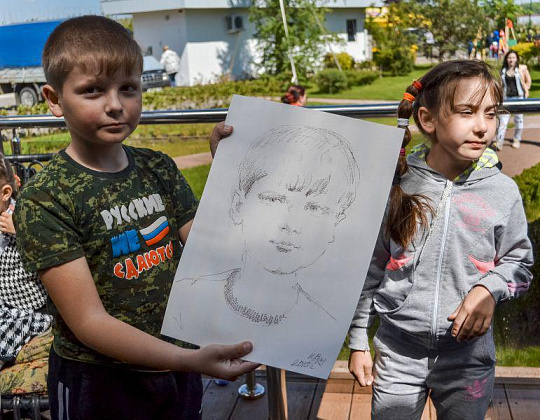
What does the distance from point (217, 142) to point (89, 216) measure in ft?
1.11

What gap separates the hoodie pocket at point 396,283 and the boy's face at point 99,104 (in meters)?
0.81

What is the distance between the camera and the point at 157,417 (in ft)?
5.77

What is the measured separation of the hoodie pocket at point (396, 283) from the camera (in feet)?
6.39

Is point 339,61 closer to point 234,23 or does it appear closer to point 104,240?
point 234,23

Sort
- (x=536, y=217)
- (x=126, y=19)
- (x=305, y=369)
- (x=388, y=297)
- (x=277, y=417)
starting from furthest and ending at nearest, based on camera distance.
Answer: (x=126, y=19), (x=536, y=217), (x=277, y=417), (x=388, y=297), (x=305, y=369)

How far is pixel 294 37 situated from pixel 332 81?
3364 mm

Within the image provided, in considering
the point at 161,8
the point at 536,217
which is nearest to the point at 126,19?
the point at 161,8

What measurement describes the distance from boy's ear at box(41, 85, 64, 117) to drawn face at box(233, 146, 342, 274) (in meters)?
0.44

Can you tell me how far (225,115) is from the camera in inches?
114

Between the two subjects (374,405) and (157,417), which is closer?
(157,417)

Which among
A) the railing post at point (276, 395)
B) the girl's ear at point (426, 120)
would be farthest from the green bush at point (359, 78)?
the girl's ear at point (426, 120)

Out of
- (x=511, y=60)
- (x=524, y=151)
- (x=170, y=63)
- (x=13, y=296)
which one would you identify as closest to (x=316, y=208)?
(x=13, y=296)

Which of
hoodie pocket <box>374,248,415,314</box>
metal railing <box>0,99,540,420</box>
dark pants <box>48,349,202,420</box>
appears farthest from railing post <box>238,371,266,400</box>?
dark pants <box>48,349,202,420</box>

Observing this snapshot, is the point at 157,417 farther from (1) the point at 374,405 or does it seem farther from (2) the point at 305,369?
(1) the point at 374,405
